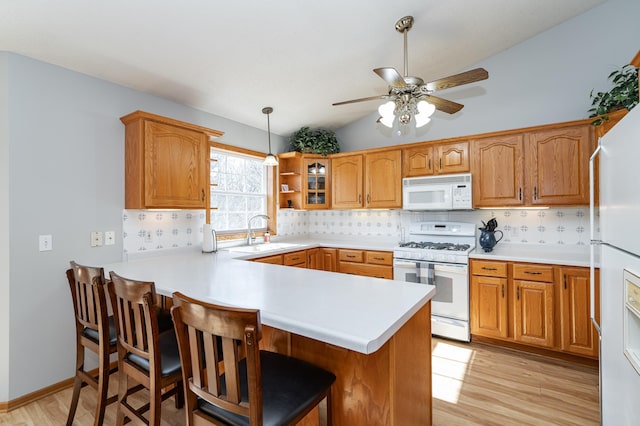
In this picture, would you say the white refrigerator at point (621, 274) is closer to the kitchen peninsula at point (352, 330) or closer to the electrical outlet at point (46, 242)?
the kitchen peninsula at point (352, 330)

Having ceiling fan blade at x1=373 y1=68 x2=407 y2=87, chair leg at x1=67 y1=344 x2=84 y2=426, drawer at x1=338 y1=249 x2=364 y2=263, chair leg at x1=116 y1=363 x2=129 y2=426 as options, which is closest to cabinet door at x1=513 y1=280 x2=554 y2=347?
drawer at x1=338 y1=249 x2=364 y2=263

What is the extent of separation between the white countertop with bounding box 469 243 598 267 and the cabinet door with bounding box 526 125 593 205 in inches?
19.5

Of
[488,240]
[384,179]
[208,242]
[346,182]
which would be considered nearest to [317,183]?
[346,182]

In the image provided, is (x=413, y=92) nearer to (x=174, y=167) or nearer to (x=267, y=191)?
(x=174, y=167)

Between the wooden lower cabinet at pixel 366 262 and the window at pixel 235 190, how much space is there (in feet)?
4.19

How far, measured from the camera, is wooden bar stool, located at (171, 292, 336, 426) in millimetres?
905

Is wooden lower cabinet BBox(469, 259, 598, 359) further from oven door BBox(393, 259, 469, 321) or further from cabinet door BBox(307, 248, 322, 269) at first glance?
cabinet door BBox(307, 248, 322, 269)

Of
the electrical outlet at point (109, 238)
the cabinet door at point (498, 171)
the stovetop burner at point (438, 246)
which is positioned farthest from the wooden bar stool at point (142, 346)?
the cabinet door at point (498, 171)

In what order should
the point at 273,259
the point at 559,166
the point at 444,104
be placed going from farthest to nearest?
the point at 273,259, the point at 559,166, the point at 444,104

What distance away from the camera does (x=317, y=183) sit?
4289mm

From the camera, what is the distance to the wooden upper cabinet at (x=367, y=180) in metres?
3.75

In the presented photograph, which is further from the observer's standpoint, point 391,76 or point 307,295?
point 391,76

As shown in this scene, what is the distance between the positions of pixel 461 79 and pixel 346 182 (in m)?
2.31

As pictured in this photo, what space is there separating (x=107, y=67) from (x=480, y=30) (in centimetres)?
328
